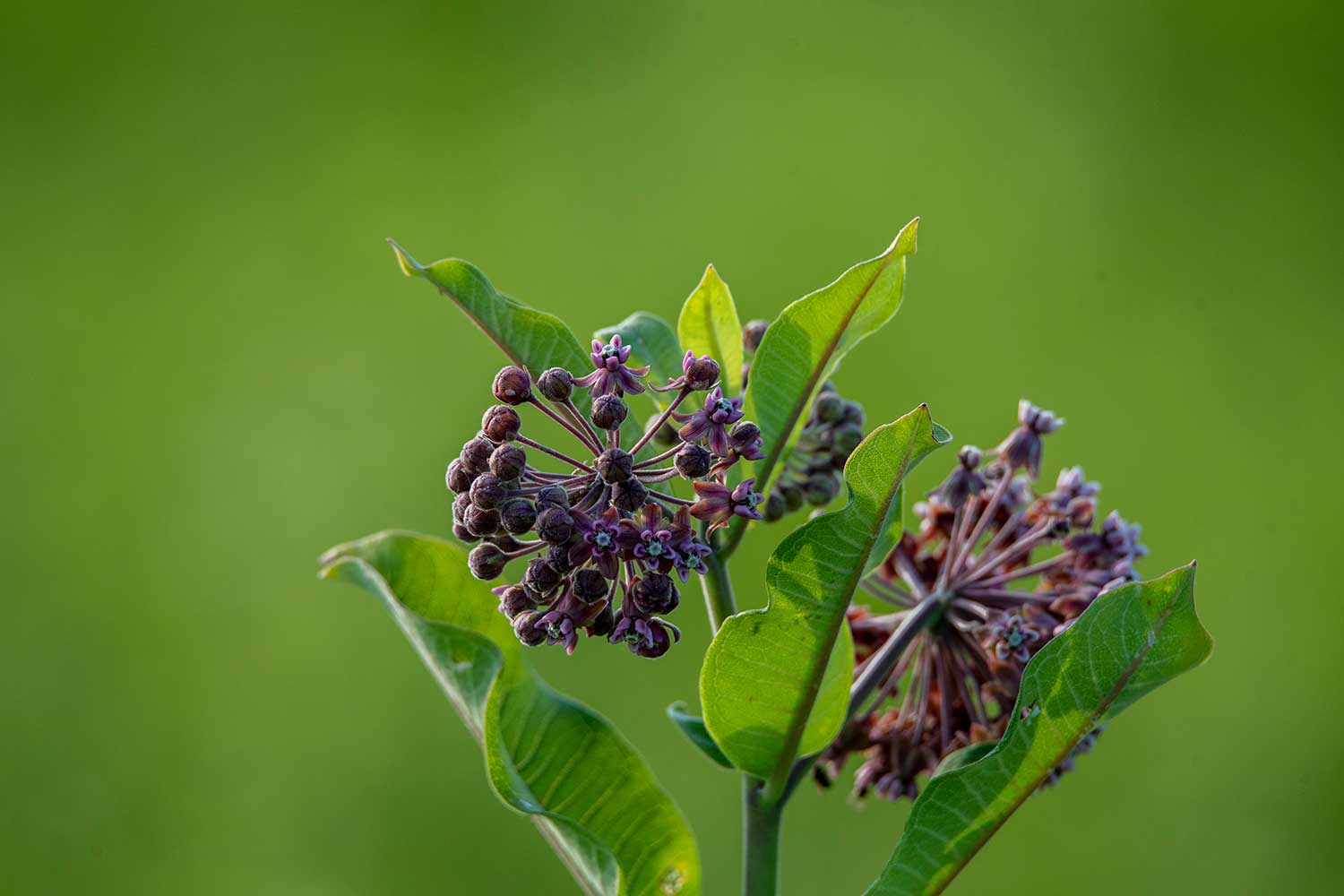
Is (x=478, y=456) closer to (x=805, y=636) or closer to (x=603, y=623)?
(x=603, y=623)

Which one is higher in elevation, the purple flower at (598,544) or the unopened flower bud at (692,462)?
the unopened flower bud at (692,462)

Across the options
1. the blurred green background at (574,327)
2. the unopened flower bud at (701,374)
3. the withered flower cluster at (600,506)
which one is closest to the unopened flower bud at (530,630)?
the withered flower cluster at (600,506)

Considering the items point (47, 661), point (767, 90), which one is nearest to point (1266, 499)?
point (767, 90)

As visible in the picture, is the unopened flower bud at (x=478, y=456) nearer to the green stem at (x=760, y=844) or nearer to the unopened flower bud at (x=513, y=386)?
the unopened flower bud at (x=513, y=386)

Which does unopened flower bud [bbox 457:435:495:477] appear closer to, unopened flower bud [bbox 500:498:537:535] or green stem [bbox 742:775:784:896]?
unopened flower bud [bbox 500:498:537:535]

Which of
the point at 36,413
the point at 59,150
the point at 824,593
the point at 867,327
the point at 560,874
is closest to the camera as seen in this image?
the point at 824,593

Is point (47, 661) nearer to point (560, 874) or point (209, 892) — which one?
point (209, 892)
